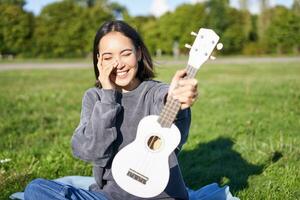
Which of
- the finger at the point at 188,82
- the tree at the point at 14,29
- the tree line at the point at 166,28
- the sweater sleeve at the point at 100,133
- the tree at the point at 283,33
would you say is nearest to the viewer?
the finger at the point at 188,82

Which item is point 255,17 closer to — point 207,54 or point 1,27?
point 1,27

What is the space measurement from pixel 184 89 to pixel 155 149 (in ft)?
1.31

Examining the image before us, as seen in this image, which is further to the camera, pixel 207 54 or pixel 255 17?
pixel 255 17

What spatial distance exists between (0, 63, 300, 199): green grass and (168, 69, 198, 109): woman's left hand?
1.76 m

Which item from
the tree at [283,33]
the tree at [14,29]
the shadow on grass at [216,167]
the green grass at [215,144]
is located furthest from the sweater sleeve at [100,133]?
the tree at [283,33]

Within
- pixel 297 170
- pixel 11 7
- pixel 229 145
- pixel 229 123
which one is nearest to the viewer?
pixel 297 170

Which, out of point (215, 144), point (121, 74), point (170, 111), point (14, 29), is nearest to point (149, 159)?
point (170, 111)

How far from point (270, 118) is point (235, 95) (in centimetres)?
275

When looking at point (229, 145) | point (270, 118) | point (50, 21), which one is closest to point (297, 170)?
point (229, 145)

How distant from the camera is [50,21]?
37.6 metres

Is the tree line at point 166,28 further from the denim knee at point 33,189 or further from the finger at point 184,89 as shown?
the finger at point 184,89

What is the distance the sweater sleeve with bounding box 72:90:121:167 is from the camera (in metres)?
2.62

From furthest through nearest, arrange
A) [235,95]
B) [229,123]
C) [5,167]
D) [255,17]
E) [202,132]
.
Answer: [255,17] → [235,95] → [229,123] → [202,132] → [5,167]

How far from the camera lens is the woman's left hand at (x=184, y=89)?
2.36 m
